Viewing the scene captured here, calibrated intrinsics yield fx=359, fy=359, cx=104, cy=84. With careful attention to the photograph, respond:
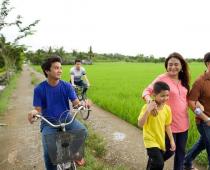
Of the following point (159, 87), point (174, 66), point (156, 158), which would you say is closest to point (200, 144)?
point (156, 158)

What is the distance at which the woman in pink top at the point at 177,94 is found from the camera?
14.6 ft

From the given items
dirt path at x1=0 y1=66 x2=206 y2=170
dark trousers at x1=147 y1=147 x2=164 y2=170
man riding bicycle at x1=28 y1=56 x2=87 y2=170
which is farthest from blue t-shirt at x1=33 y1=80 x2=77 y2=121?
dirt path at x1=0 y1=66 x2=206 y2=170

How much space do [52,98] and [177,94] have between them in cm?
154

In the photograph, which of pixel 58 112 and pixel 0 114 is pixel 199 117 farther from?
pixel 0 114

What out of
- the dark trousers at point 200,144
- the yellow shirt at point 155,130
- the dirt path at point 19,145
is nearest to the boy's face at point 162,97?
the yellow shirt at point 155,130

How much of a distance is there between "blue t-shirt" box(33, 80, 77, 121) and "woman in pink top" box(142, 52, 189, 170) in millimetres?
966

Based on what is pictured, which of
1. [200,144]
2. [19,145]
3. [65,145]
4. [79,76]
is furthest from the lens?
[79,76]

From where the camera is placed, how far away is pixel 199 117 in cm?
458

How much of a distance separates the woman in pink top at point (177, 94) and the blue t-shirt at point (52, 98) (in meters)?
0.97

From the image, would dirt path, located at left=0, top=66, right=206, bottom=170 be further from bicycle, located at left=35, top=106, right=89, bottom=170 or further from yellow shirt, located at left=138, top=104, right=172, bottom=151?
bicycle, located at left=35, top=106, right=89, bottom=170

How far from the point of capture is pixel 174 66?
448 centimetres

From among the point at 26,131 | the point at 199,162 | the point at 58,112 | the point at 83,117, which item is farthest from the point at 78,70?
the point at 58,112

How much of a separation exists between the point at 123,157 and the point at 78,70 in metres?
4.56

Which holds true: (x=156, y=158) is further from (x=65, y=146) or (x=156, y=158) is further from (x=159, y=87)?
(x=65, y=146)
